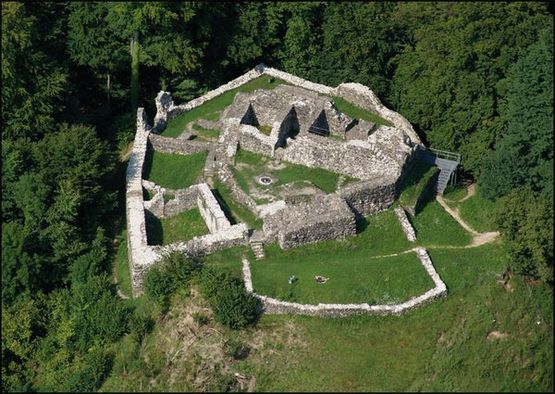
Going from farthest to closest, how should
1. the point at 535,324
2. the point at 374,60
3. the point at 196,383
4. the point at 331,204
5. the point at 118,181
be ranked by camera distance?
the point at 374,60 < the point at 118,181 < the point at 331,204 < the point at 535,324 < the point at 196,383

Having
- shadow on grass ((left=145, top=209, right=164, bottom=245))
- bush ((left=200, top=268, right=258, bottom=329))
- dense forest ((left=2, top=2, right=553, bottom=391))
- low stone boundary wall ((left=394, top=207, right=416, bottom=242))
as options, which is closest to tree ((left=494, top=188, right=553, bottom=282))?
dense forest ((left=2, top=2, right=553, bottom=391))

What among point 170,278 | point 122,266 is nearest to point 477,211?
point 170,278

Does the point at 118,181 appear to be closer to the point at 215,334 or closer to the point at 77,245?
the point at 77,245

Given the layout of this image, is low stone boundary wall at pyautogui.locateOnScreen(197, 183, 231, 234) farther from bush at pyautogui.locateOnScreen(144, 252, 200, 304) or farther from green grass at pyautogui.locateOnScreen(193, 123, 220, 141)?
green grass at pyautogui.locateOnScreen(193, 123, 220, 141)

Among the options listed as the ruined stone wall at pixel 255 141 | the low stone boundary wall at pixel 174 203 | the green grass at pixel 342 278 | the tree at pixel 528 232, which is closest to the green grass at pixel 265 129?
the ruined stone wall at pixel 255 141

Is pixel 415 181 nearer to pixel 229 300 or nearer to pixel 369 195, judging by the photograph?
pixel 369 195

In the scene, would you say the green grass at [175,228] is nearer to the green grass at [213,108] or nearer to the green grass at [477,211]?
the green grass at [213,108]

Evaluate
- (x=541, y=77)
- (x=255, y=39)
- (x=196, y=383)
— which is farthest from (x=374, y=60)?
(x=196, y=383)
